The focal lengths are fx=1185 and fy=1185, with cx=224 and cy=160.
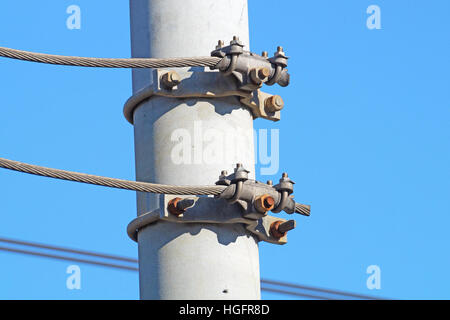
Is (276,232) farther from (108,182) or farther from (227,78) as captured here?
(108,182)

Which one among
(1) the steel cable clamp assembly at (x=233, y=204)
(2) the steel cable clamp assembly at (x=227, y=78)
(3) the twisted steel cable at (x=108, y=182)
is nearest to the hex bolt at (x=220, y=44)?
(2) the steel cable clamp assembly at (x=227, y=78)

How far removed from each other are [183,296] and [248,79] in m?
1.33

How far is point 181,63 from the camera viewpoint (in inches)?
265

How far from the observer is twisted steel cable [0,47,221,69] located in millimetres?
6668

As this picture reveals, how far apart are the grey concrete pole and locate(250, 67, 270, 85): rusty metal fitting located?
8.0 inches

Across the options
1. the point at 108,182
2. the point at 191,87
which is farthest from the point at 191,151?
the point at 108,182

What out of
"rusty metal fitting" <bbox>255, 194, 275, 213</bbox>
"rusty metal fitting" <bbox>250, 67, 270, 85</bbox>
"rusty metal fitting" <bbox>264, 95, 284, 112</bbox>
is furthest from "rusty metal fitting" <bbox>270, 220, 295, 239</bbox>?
"rusty metal fitting" <bbox>250, 67, 270, 85</bbox>

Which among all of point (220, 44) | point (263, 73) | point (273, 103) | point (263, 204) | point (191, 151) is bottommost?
point (263, 204)

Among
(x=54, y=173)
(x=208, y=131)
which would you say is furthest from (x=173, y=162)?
(x=54, y=173)

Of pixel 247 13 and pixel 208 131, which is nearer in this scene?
pixel 208 131

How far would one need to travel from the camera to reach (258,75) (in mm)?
6895

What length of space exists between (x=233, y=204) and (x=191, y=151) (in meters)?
0.38

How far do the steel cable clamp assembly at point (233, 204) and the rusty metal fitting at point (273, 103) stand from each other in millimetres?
529
